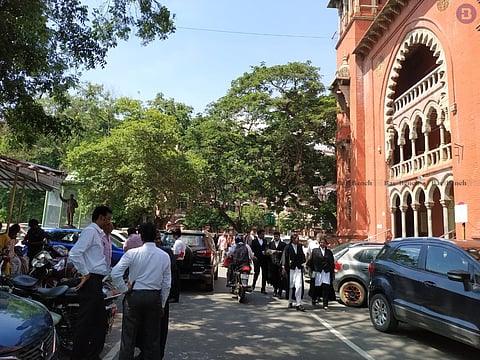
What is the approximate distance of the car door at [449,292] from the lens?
18.9 feet

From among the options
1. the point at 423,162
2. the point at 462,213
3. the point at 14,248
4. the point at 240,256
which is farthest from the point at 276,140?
A: the point at 14,248

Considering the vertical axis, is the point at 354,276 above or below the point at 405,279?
below

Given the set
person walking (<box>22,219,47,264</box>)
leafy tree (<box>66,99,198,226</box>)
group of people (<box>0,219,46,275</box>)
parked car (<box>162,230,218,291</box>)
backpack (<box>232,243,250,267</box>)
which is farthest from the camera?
leafy tree (<box>66,99,198,226</box>)

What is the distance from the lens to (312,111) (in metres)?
30.8

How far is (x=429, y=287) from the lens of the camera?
6594 millimetres

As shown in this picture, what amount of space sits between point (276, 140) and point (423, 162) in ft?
40.3

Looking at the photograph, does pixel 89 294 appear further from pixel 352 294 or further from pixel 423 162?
pixel 423 162

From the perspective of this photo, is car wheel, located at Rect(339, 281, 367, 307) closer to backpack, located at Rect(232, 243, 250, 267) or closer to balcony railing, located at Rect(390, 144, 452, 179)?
backpack, located at Rect(232, 243, 250, 267)

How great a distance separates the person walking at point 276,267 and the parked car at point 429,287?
154 inches

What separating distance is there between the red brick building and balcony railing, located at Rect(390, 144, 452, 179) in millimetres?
45

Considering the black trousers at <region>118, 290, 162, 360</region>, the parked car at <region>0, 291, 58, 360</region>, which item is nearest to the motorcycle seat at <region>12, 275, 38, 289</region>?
the parked car at <region>0, 291, 58, 360</region>

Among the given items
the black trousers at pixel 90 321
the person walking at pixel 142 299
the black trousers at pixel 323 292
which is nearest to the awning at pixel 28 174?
the black trousers at pixel 90 321

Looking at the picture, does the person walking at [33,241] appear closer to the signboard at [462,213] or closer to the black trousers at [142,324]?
the black trousers at [142,324]

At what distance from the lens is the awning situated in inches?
420
